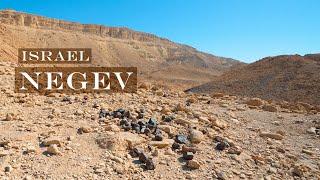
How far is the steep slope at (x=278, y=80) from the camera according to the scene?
23.8 m

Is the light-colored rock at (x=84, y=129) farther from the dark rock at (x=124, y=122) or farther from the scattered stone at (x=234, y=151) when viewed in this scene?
the scattered stone at (x=234, y=151)

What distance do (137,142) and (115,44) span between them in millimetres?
92044

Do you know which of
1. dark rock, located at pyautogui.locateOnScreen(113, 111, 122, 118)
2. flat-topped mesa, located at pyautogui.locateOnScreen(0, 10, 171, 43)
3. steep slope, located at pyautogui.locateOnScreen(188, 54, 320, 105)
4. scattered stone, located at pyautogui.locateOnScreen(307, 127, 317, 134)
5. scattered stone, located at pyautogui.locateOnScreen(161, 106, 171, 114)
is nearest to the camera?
dark rock, located at pyautogui.locateOnScreen(113, 111, 122, 118)

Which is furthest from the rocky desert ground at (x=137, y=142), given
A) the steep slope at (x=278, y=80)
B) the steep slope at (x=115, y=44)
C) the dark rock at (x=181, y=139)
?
the steep slope at (x=115, y=44)

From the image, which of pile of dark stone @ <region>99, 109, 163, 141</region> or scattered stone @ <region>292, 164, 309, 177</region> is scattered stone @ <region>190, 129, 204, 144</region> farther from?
scattered stone @ <region>292, 164, 309, 177</region>

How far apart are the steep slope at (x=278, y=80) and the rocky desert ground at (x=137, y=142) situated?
49.1 ft

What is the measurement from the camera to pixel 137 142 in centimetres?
619

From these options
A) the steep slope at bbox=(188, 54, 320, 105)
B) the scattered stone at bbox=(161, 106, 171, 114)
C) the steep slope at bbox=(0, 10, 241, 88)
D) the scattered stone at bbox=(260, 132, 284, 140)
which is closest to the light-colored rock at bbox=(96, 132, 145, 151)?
the scattered stone at bbox=(161, 106, 171, 114)

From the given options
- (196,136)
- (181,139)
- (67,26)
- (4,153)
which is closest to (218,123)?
(196,136)

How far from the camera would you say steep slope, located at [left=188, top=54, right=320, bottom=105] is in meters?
23.8

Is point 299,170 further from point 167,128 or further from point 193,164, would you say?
point 167,128

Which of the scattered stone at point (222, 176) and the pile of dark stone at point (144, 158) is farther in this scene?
the scattered stone at point (222, 176)

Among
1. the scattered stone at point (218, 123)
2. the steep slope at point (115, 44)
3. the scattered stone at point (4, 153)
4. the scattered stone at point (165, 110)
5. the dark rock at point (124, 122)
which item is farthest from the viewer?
the steep slope at point (115, 44)

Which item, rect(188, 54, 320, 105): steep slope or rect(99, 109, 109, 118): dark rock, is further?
rect(188, 54, 320, 105): steep slope
